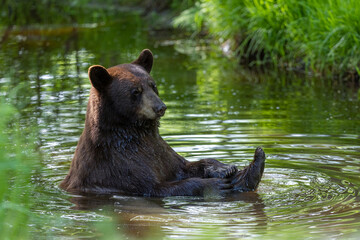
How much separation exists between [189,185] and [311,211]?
1.19 metres

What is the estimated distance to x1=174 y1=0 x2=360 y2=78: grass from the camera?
39.3 feet

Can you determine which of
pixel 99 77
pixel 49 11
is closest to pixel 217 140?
pixel 99 77

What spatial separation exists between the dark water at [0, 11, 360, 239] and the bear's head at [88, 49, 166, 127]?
2.50 feet

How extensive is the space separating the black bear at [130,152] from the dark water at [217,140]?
143 mm

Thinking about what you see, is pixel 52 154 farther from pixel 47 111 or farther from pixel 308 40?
pixel 308 40

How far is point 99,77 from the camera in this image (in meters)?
6.48

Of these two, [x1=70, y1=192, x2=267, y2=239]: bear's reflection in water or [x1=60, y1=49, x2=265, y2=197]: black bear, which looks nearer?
[x1=70, y1=192, x2=267, y2=239]: bear's reflection in water

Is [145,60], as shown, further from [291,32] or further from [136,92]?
[291,32]

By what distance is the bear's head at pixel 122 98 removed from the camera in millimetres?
6414

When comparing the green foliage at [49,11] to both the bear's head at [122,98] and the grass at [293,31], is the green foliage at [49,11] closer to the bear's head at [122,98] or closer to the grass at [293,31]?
the grass at [293,31]

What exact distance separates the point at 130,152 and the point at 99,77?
0.77 meters

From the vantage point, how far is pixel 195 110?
10859 mm

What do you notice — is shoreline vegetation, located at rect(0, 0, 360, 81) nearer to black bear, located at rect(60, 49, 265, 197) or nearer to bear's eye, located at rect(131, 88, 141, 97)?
black bear, located at rect(60, 49, 265, 197)

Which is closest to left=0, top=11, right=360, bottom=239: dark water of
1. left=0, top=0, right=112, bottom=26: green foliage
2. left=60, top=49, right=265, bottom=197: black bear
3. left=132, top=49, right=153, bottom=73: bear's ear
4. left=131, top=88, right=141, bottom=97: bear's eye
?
left=60, top=49, right=265, bottom=197: black bear
